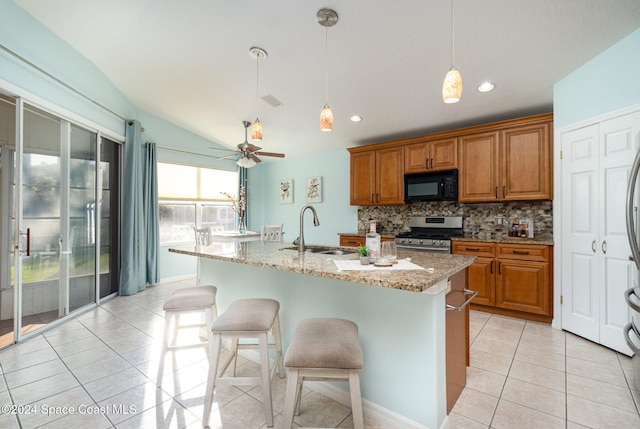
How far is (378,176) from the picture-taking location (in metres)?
4.39

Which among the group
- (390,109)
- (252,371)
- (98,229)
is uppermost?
(390,109)

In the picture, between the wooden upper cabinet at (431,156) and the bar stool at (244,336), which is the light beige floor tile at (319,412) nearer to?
the bar stool at (244,336)

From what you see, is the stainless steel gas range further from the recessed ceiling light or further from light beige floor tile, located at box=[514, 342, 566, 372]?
the recessed ceiling light

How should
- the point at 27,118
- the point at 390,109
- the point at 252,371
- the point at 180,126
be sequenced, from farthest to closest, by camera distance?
the point at 180,126, the point at 390,109, the point at 27,118, the point at 252,371

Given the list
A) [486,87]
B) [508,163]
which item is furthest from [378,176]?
[486,87]

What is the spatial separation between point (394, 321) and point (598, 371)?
1861mm

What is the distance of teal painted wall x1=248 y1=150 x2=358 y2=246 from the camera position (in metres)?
5.18

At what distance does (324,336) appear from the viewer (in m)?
1.37

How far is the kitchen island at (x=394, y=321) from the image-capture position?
1382 millimetres

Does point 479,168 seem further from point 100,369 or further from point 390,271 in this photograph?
point 100,369

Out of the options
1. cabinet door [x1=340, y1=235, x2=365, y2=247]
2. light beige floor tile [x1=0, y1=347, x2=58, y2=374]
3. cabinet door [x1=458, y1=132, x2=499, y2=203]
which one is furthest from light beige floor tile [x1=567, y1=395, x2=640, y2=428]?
light beige floor tile [x1=0, y1=347, x2=58, y2=374]

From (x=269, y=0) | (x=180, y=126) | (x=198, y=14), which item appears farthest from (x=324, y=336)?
(x=180, y=126)

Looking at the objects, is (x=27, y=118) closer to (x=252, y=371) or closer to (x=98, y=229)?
(x=98, y=229)

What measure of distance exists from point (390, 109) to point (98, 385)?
391cm
